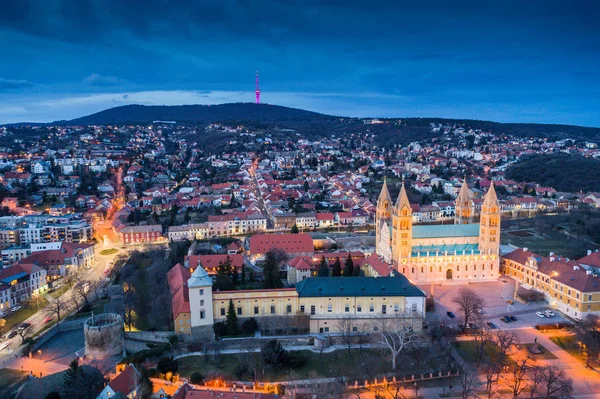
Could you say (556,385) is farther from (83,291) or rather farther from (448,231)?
(83,291)

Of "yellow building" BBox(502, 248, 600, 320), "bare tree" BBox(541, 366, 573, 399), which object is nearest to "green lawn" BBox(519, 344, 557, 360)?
"bare tree" BBox(541, 366, 573, 399)

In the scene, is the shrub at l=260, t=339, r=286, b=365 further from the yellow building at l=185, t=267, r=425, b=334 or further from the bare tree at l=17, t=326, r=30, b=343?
the bare tree at l=17, t=326, r=30, b=343

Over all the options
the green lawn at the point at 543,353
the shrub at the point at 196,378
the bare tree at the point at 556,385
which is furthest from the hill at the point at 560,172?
the shrub at the point at 196,378

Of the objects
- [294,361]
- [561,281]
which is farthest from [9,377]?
[561,281]

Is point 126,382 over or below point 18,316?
over

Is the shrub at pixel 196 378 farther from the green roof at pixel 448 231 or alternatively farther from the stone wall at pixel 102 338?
the green roof at pixel 448 231

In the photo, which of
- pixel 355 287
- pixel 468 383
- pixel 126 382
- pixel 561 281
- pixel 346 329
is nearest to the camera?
pixel 126 382

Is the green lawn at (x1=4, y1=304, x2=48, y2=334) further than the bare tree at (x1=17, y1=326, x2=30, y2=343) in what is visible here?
Yes
